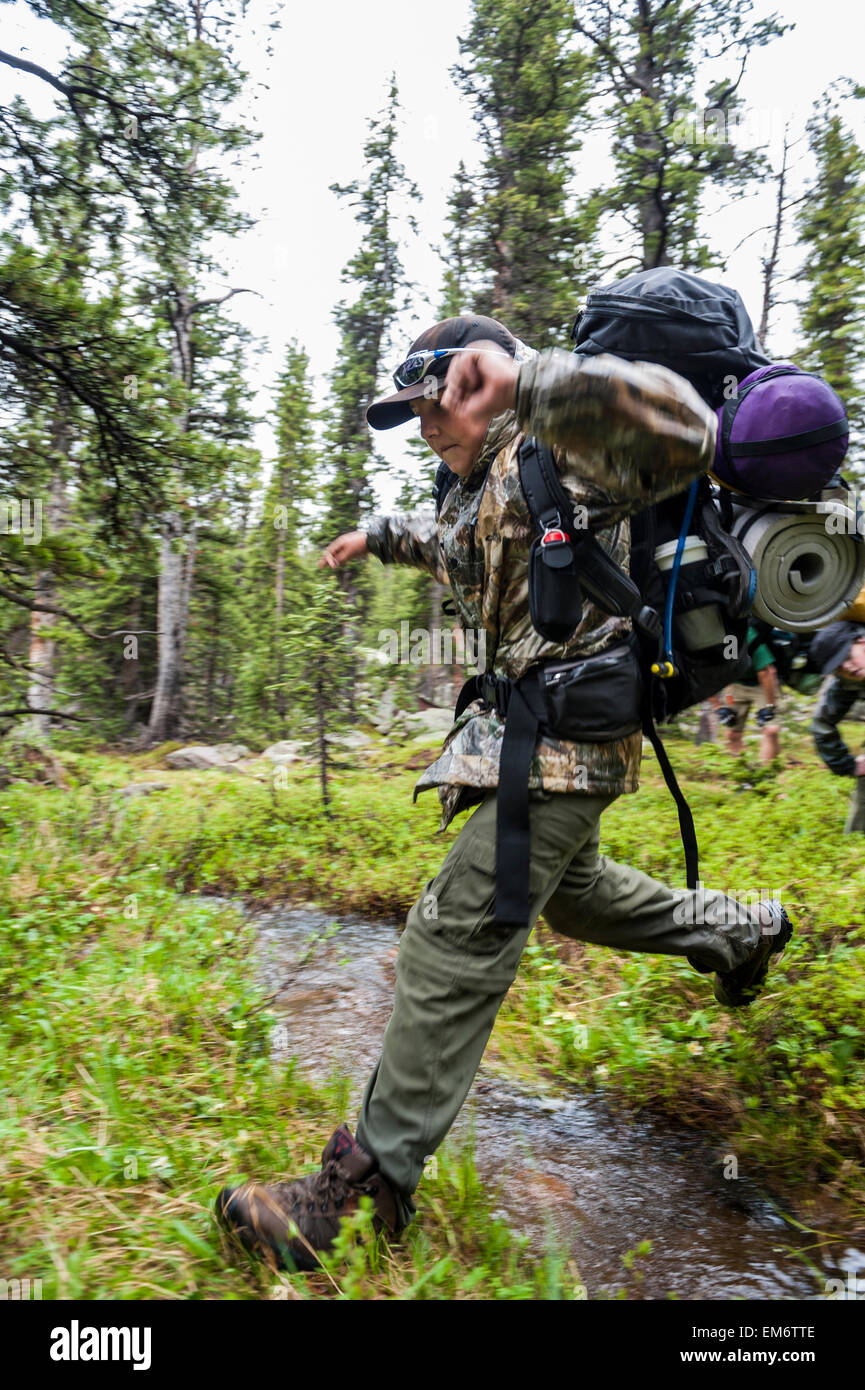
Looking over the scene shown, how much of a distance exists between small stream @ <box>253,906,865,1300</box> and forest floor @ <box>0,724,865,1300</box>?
0.12 metres

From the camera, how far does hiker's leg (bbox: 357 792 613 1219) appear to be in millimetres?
2316

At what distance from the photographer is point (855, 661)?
5.30 meters

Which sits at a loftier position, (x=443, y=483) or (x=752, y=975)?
(x=443, y=483)

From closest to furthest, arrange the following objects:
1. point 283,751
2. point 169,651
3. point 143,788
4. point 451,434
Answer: point 451,434
point 143,788
point 169,651
point 283,751

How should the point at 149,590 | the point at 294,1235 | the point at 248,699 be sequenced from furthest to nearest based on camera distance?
the point at 248,699
the point at 149,590
the point at 294,1235

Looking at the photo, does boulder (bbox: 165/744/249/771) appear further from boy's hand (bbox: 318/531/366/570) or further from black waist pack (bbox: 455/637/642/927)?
black waist pack (bbox: 455/637/642/927)

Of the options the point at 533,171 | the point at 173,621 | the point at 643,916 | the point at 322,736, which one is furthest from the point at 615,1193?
the point at 173,621

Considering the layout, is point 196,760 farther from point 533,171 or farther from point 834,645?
point 834,645

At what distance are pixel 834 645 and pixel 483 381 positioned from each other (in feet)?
13.6

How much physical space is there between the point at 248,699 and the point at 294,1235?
1975 cm

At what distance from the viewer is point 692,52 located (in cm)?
1122

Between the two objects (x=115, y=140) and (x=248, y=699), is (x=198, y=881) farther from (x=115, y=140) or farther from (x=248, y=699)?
(x=248, y=699)

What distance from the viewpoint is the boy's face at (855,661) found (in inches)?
208

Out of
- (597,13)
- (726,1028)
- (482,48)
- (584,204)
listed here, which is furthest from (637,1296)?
(482,48)
